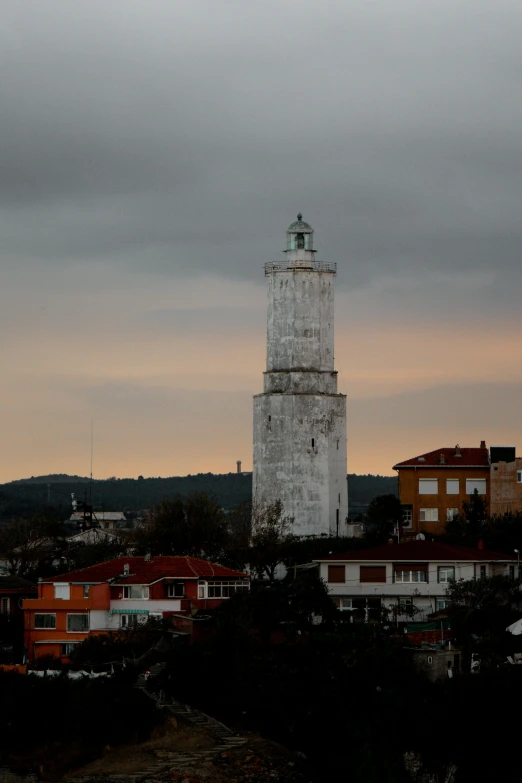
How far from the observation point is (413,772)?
53500mm

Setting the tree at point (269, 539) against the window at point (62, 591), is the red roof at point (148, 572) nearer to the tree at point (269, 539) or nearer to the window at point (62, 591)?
the window at point (62, 591)

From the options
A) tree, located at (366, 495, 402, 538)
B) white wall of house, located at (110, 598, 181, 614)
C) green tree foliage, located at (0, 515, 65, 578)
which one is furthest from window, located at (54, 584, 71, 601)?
tree, located at (366, 495, 402, 538)

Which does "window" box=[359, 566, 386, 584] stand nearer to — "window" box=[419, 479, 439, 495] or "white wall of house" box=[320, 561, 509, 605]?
"white wall of house" box=[320, 561, 509, 605]

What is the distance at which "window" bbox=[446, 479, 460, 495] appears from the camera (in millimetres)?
84938

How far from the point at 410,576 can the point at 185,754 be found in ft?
61.2

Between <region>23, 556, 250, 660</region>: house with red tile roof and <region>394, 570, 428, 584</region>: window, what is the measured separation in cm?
569

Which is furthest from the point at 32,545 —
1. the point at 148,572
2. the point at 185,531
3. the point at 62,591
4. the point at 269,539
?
the point at 62,591

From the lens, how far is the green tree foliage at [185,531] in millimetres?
80312

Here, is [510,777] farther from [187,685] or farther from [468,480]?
[468,480]

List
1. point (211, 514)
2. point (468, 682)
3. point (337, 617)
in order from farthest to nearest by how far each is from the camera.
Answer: point (211, 514) < point (337, 617) < point (468, 682)

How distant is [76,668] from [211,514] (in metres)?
24.6

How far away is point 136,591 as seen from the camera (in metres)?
65.4

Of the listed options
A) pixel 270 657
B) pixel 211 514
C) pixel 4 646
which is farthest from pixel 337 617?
pixel 211 514

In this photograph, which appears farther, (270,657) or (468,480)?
(468,480)
